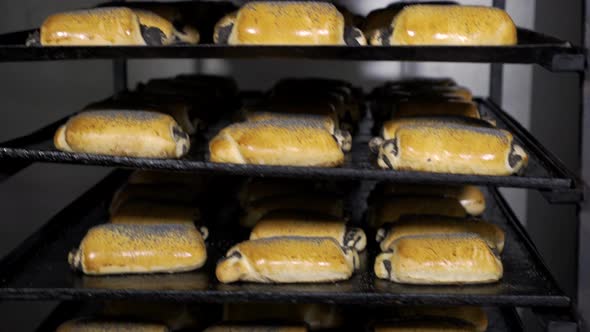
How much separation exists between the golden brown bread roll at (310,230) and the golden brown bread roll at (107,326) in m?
0.35

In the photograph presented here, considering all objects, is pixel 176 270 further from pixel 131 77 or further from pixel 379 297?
pixel 131 77

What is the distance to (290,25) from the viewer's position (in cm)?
215

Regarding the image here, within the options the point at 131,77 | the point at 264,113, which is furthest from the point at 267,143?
the point at 131,77

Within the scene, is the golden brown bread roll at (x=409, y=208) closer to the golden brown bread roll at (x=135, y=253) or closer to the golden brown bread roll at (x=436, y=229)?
the golden brown bread roll at (x=436, y=229)

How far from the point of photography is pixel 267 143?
213 centimetres

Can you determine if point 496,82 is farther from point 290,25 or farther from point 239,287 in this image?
point 239,287

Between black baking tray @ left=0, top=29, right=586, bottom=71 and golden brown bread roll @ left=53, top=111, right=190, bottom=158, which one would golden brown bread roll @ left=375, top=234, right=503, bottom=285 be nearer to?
black baking tray @ left=0, top=29, right=586, bottom=71

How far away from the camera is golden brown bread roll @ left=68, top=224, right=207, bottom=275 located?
219 cm

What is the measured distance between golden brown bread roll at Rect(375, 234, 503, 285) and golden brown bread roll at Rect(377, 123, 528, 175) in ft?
0.65

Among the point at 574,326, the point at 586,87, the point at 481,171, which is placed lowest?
the point at 574,326

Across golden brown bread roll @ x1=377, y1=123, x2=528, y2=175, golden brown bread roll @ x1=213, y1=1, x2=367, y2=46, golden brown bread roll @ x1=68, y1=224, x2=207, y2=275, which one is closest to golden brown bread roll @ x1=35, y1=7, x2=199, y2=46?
golden brown bread roll @ x1=213, y1=1, x2=367, y2=46

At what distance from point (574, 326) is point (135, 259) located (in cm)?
108

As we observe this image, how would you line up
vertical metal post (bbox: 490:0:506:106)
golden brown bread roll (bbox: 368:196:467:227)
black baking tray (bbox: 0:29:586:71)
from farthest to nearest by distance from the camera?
vertical metal post (bbox: 490:0:506:106), golden brown bread roll (bbox: 368:196:467:227), black baking tray (bbox: 0:29:586:71)

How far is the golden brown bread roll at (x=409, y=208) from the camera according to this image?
2.58m
